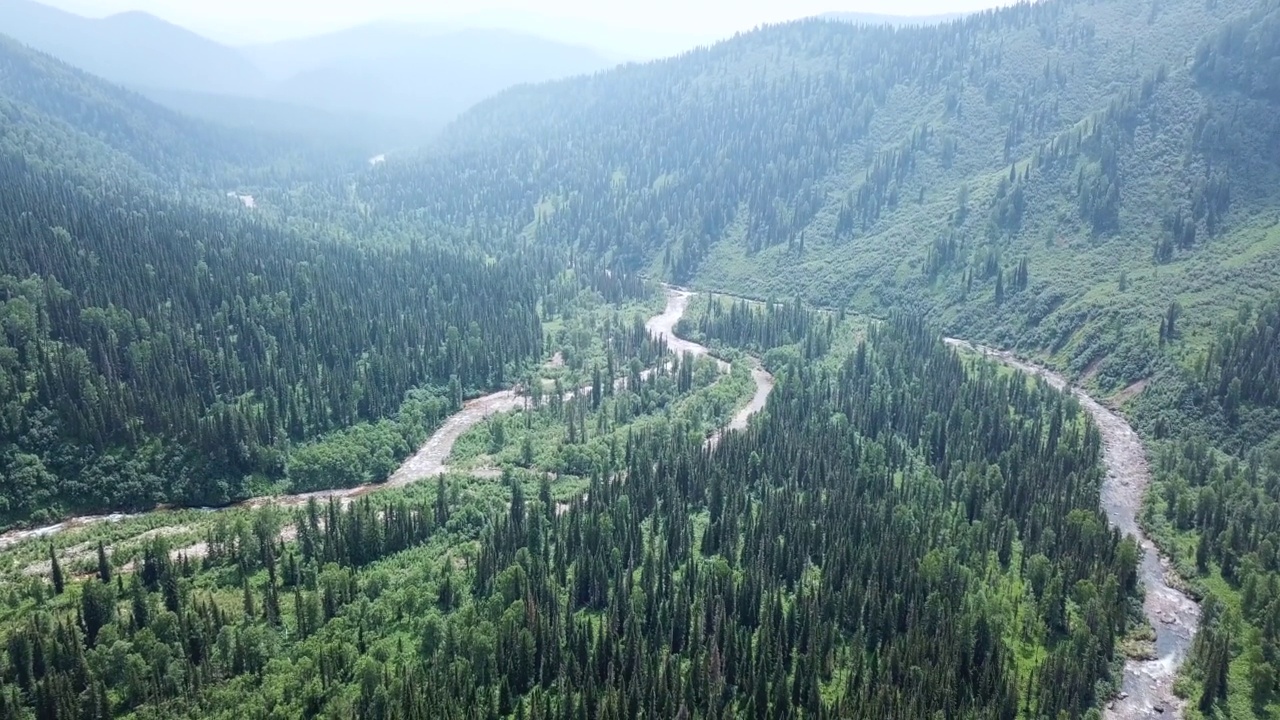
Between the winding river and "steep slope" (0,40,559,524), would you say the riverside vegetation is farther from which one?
the winding river

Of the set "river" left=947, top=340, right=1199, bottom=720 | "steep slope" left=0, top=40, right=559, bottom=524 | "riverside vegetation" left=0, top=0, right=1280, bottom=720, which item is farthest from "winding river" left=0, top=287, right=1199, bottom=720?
"steep slope" left=0, top=40, right=559, bottom=524

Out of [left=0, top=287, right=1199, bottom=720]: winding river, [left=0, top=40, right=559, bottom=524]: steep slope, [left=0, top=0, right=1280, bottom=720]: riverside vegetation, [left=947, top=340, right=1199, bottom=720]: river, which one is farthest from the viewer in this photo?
[left=0, top=40, right=559, bottom=524]: steep slope

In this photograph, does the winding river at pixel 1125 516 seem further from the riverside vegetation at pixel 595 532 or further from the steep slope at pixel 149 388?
the steep slope at pixel 149 388

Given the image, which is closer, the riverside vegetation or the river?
the riverside vegetation

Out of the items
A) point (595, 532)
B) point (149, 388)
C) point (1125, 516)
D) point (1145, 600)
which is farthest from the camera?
point (149, 388)

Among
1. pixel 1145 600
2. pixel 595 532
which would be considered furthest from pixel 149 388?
pixel 1145 600

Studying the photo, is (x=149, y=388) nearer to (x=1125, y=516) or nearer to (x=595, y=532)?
(x=595, y=532)

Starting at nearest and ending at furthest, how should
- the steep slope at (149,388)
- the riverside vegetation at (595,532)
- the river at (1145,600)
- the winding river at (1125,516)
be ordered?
the riverside vegetation at (595,532) → the river at (1145,600) → the winding river at (1125,516) → the steep slope at (149,388)

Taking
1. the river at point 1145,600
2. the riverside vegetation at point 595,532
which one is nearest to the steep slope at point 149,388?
the riverside vegetation at point 595,532
